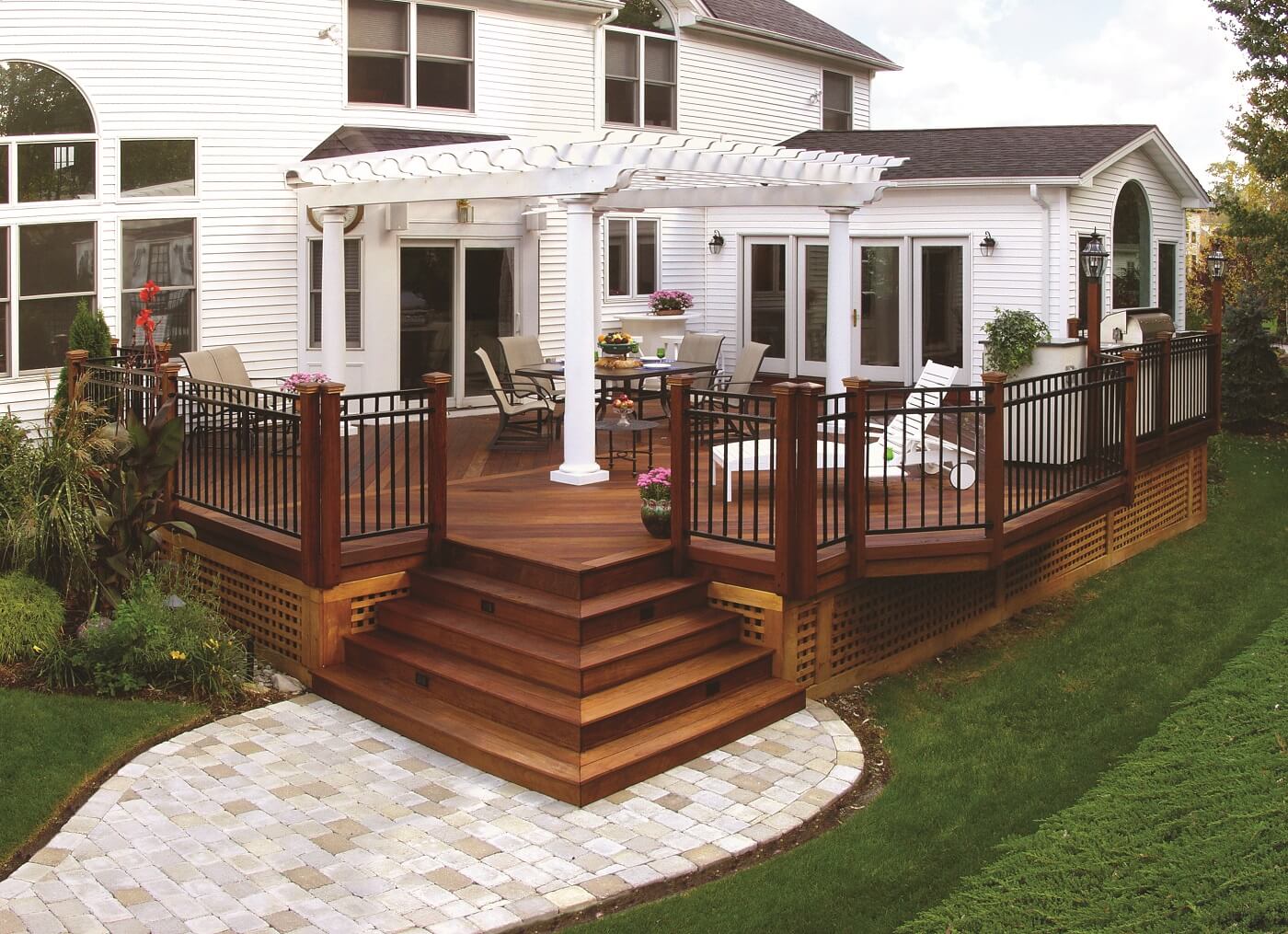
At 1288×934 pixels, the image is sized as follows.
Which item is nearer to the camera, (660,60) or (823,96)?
(660,60)

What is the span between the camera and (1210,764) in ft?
19.1

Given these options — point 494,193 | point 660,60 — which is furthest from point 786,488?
point 660,60

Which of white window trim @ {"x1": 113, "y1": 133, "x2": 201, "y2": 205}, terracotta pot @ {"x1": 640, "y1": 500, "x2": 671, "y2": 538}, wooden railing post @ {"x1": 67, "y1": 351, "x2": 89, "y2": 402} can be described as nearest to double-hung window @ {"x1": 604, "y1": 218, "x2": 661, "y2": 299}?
white window trim @ {"x1": 113, "y1": 133, "x2": 201, "y2": 205}

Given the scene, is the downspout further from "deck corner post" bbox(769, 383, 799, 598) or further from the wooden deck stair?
the wooden deck stair

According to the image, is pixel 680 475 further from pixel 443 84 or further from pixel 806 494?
pixel 443 84

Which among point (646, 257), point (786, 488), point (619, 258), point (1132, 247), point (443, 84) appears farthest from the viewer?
point (646, 257)

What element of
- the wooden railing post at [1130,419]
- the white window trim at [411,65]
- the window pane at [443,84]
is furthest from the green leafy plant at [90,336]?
the wooden railing post at [1130,419]

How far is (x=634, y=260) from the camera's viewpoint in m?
17.2

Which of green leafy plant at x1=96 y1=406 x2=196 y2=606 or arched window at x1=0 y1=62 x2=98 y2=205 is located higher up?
arched window at x1=0 y1=62 x2=98 y2=205

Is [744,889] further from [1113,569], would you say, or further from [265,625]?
[1113,569]

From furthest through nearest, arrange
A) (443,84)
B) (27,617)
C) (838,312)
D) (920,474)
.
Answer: (443,84) < (838,312) < (920,474) < (27,617)

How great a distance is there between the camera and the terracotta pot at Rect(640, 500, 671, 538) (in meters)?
8.14

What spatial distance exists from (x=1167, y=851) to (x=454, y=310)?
10.8m

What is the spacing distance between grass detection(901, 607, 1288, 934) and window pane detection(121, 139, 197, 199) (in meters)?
9.87
